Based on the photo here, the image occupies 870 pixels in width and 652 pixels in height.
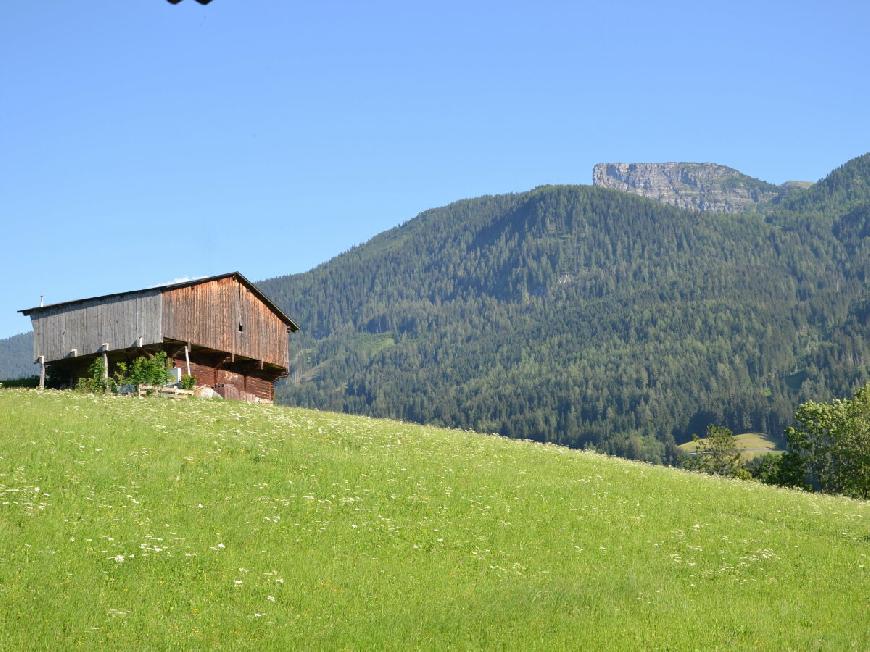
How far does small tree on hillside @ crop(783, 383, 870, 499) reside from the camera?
7862 centimetres

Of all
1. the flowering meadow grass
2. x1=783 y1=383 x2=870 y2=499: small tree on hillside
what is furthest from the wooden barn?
x1=783 y1=383 x2=870 y2=499: small tree on hillside

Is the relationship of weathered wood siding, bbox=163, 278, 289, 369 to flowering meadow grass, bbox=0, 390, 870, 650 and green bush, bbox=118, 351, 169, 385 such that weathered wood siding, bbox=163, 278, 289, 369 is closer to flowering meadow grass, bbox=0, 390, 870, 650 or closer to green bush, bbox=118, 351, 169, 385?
green bush, bbox=118, 351, 169, 385

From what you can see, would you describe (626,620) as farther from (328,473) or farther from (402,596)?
(328,473)

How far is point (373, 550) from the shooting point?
26.8 metres

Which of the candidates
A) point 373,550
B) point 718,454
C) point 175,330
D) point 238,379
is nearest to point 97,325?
point 175,330

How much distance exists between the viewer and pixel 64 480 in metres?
29.0

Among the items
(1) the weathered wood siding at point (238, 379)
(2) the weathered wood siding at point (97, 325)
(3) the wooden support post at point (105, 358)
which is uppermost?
(2) the weathered wood siding at point (97, 325)

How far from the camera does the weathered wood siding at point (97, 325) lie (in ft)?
181

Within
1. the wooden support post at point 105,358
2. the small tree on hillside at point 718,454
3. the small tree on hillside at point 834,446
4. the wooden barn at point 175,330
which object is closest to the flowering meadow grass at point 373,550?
the wooden support post at point 105,358

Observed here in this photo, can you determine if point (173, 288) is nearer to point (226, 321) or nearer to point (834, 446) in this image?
point (226, 321)

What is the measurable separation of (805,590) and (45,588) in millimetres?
18477

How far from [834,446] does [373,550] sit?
206ft

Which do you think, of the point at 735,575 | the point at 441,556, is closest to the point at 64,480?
the point at 441,556

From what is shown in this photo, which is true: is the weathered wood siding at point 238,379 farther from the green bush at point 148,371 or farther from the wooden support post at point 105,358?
the wooden support post at point 105,358
